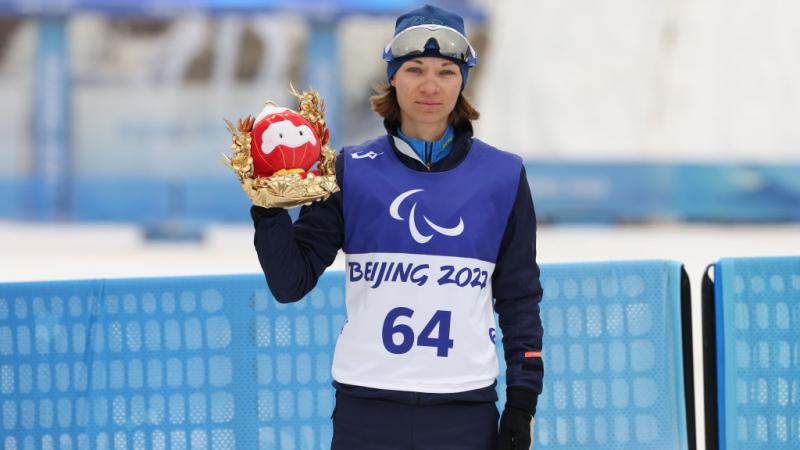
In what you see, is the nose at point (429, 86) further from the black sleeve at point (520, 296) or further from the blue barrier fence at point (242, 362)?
the blue barrier fence at point (242, 362)

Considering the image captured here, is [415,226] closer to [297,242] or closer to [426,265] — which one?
Result: [426,265]

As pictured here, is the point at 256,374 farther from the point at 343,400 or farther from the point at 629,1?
the point at 629,1

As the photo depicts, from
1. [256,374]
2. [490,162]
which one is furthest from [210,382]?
[490,162]

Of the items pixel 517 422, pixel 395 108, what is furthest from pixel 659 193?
pixel 517 422

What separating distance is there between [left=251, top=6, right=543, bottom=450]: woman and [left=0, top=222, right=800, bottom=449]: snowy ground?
22.6ft

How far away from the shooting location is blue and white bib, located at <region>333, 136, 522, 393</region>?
9.04 feet

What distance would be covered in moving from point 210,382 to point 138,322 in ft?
1.21

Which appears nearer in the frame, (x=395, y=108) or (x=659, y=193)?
(x=395, y=108)

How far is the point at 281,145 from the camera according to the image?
2.68m

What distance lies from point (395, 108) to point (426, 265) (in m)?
0.47

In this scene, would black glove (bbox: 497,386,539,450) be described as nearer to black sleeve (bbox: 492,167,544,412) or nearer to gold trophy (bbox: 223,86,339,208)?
black sleeve (bbox: 492,167,544,412)

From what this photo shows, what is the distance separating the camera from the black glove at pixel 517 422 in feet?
9.20

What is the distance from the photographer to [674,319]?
14.8ft

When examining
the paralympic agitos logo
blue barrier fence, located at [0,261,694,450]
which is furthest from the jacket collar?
blue barrier fence, located at [0,261,694,450]
